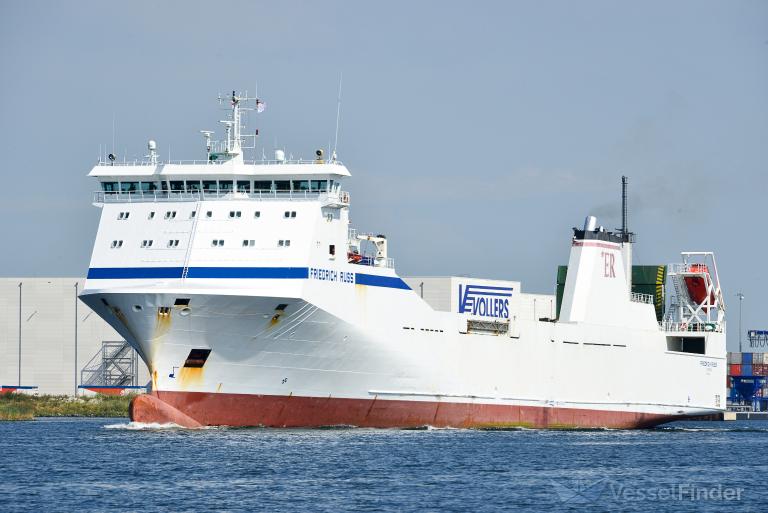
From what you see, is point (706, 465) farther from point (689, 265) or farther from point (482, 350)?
point (689, 265)

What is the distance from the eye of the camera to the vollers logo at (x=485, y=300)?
5591cm

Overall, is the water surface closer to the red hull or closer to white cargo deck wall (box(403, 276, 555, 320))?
the red hull

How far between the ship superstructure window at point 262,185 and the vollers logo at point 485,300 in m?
10.5

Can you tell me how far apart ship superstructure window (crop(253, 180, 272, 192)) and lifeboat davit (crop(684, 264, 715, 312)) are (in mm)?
26344

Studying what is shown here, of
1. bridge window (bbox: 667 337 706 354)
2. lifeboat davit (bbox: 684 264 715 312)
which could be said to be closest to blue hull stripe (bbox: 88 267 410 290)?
bridge window (bbox: 667 337 706 354)

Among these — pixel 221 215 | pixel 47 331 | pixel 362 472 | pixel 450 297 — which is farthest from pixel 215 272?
pixel 47 331

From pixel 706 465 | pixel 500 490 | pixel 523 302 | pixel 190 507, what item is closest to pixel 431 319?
pixel 706 465

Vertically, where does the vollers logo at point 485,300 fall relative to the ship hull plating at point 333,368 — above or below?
above

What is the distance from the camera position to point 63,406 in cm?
7250

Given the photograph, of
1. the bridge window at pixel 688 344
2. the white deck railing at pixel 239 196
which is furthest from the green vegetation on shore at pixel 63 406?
the bridge window at pixel 688 344

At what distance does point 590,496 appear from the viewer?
116 feet

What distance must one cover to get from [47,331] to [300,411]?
36.6 meters

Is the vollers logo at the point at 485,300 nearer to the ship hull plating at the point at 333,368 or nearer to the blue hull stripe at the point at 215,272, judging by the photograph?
the ship hull plating at the point at 333,368

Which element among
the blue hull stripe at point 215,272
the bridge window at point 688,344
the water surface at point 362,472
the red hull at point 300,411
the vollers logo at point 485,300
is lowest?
the water surface at point 362,472
